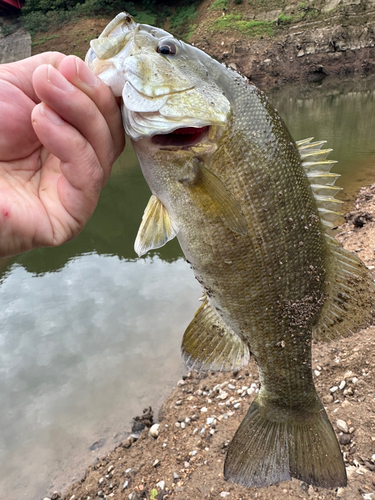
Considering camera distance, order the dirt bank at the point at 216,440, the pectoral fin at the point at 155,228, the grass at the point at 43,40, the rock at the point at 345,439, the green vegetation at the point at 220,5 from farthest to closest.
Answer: the green vegetation at the point at 220,5
the grass at the point at 43,40
the rock at the point at 345,439
the dirt bank at the point at 216,440
the pectoral fin at the point at 155,228

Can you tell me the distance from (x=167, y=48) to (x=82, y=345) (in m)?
4.26

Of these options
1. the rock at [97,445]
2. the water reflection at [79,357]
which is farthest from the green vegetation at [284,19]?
the rock at [97,445]

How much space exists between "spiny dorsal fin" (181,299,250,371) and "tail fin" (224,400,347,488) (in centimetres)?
41

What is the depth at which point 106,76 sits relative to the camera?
154cm

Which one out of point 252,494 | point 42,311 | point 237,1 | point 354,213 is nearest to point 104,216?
point 42,311

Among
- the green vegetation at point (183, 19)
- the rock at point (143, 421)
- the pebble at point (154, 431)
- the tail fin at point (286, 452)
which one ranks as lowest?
the rock at point (143, 421)

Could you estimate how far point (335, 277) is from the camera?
6.25 feet

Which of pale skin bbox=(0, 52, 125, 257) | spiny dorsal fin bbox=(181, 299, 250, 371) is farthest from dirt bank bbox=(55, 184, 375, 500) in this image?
pale skin bbox=(0, 52, 125, 257)

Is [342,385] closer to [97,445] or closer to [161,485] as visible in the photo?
[161,485]

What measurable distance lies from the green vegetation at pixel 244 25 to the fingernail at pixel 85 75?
34.8 meters

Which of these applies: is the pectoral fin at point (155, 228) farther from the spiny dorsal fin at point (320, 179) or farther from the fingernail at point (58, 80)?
the spiny dorsal fin at point (320, 179)

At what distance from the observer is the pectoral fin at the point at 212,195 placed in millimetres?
1566

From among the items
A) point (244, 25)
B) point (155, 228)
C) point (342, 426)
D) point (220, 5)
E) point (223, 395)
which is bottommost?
point (223, 395)

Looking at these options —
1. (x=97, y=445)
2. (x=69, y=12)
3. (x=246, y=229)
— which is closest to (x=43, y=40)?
(x=69, y=12)
